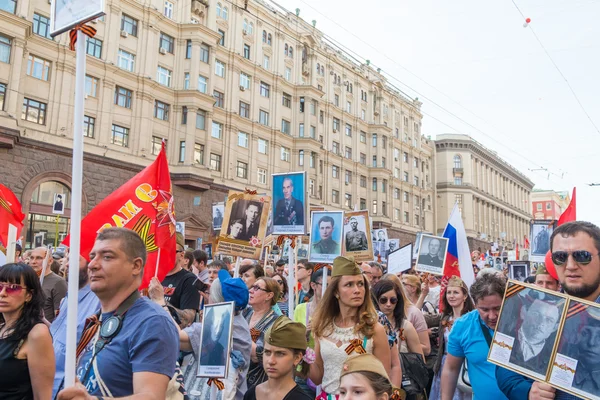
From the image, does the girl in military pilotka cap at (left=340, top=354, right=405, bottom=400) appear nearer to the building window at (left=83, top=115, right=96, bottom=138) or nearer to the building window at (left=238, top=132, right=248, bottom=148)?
the building window at (left=83, top=115, right=96, bottom=138)

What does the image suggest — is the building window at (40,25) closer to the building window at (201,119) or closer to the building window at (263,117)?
the building window at (201,119)

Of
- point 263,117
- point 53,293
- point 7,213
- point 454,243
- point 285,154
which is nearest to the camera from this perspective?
point 53,293

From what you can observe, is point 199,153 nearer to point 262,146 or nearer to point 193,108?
point 193,108

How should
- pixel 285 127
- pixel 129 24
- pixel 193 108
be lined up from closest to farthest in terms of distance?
1. pixel 129 24
2. pixel 193 108
3. pixel 285 127

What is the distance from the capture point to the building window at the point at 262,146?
3738cm

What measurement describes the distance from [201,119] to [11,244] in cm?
2525

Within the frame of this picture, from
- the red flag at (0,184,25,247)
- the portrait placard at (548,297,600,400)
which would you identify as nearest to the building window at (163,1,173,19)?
the red flag at (0,184,25,247)

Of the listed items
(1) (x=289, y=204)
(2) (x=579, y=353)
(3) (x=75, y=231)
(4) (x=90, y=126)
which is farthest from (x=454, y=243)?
(4) (x=90, y=126)

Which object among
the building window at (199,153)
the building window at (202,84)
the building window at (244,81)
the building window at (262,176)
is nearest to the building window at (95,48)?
the building window at (202,84)

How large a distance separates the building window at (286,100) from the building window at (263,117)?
224 centimetres

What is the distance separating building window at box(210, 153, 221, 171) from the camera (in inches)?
1292

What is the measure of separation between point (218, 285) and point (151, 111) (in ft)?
87.8

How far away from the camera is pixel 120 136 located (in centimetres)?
2762

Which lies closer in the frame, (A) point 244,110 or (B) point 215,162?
(B) point 215,162
